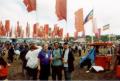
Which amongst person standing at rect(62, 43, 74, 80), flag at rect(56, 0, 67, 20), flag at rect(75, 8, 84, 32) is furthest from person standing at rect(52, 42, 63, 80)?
flag at rect(75, 8, 84, 32)

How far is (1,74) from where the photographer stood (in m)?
13.0

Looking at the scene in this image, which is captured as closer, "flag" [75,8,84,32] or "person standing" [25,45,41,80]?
"person standing" [25,45,41,80]

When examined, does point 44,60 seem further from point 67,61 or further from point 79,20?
point 79,20

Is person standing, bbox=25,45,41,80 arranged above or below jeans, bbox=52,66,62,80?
above

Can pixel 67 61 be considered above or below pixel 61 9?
below

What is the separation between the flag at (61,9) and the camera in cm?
2669

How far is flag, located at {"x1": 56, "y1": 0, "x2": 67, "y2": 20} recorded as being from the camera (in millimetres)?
26688

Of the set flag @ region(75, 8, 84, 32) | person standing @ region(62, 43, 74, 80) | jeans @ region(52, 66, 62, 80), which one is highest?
flag @ region(75, 8, 84, 32)

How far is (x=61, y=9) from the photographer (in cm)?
2683

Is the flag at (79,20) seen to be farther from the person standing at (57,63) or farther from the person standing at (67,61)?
the person standing at (67,61)

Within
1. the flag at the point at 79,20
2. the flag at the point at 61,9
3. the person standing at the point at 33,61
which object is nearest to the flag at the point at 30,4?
the flag at the point at 61,9

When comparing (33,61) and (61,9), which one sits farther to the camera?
(61,9)

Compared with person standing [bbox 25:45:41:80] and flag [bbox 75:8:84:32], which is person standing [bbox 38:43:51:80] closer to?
person standing [bbox 25:45:41:80]

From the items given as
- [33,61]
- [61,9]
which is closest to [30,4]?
[61,9]
